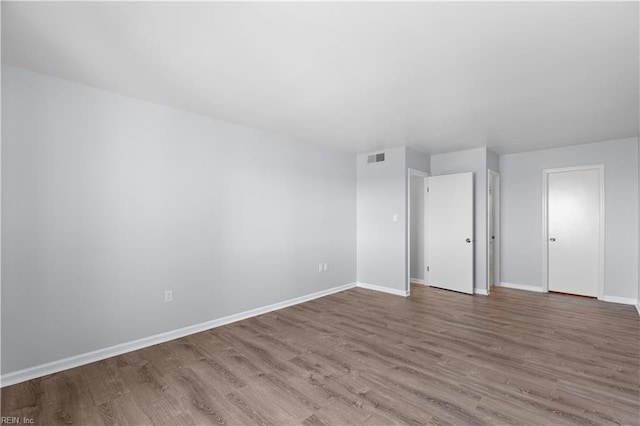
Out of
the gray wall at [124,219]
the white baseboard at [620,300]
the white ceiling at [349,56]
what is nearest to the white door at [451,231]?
the white ceiling at [349,56]

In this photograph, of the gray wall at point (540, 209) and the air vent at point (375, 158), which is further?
the air vent at point (375, 158)

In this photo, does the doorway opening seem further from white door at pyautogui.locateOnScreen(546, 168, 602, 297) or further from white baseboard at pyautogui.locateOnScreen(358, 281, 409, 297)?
white door at pyautogui.locateOnScreen(546, 168, 602, 297)

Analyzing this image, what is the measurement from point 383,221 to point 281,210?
192 cm

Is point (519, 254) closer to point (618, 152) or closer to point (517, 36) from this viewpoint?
point (618, 152)

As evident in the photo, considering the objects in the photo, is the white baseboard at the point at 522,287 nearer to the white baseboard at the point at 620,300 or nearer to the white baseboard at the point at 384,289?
the white baseboard at the point at 620,300

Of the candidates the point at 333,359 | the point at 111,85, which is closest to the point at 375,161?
the point at 333,359

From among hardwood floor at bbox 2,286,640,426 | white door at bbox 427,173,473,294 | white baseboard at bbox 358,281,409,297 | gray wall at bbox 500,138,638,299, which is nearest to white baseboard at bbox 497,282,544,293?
gray wall at bbox 500,138,638,299

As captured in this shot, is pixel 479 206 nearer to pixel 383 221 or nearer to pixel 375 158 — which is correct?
pixel 383 221

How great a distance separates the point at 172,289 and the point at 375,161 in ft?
12.4

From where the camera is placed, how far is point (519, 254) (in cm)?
521

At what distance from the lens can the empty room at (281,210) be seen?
1882mm

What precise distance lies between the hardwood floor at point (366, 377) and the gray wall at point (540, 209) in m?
1.02

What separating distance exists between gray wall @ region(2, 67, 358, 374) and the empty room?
0.05ft

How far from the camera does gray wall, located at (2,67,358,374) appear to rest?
2320 millimetres
